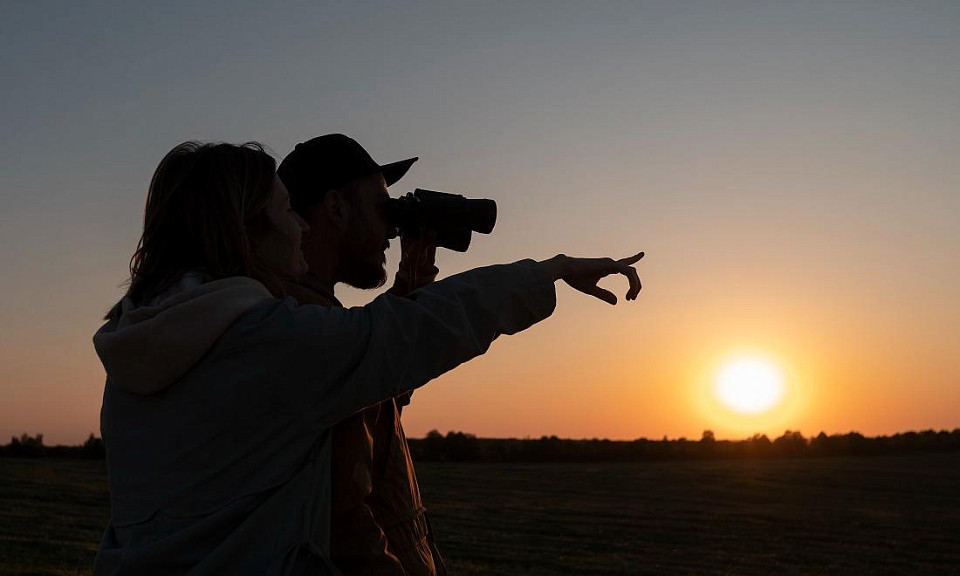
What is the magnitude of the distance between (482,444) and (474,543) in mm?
11756

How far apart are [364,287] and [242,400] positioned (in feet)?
2.64

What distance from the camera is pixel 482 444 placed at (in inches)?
860

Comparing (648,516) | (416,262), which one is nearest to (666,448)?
(648,516)

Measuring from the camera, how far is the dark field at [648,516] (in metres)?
9.13

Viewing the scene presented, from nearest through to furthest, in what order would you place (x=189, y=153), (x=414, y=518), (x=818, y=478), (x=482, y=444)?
(x=189, y=153), (x=414, y=518), (x=818, y=478), (x=482, y=444)

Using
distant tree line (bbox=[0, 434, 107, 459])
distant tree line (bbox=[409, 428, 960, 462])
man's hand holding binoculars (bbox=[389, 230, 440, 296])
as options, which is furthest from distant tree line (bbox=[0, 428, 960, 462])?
man's hand holding binoculars (bbox=[389, 230, 440, 296])

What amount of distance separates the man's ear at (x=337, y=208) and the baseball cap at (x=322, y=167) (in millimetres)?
15

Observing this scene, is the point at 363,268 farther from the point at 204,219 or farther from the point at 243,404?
the point at 243,404

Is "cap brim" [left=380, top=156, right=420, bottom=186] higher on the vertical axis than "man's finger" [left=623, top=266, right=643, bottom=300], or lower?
higher

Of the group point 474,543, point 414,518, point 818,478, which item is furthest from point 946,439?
point 414,518

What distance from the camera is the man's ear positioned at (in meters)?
2.16

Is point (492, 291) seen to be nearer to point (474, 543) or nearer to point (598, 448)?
point (474, 543)

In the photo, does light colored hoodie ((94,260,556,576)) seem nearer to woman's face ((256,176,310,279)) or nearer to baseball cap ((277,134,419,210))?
woman's face ((256,176,310,279))

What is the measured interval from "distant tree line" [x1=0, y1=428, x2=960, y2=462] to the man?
1928cm
